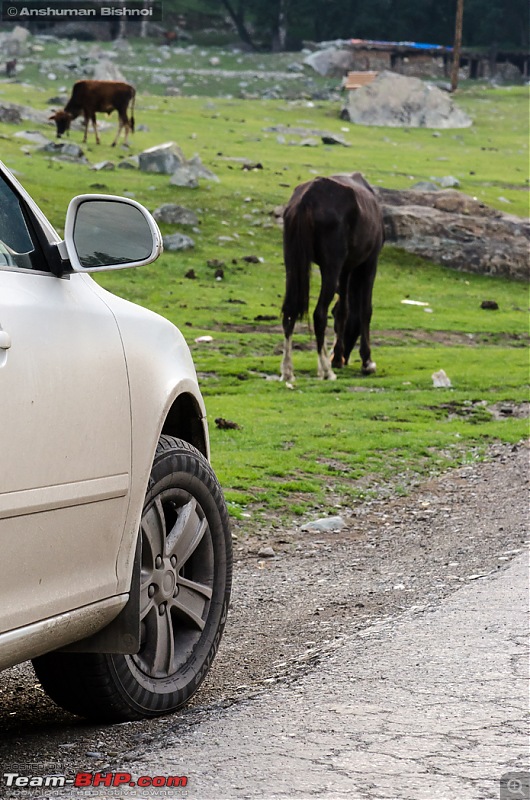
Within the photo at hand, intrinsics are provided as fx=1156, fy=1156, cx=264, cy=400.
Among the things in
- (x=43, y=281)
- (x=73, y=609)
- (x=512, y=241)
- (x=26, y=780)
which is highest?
(x=43, y=281)

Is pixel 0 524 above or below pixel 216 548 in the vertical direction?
above

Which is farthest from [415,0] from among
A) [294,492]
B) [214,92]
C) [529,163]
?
[294,492]

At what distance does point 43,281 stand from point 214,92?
57837 mm

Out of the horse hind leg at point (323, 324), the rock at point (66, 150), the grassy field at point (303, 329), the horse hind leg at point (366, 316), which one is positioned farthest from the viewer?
the rock at point (66, 150)

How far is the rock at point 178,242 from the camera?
22.2 m

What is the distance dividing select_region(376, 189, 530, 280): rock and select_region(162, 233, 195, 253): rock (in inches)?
177

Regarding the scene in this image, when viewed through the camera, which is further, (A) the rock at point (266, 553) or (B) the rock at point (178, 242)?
(B) the rock at point (178, 242)

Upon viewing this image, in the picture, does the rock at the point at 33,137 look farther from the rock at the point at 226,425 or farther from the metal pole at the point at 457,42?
the metal pole at the point at 457,42

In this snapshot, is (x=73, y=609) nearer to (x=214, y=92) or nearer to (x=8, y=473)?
(x=8, y=473)

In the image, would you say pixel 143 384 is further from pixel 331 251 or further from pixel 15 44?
pixel 15 44

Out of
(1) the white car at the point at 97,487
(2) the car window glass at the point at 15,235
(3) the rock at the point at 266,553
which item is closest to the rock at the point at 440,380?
(3) the rock at the point at 266,553

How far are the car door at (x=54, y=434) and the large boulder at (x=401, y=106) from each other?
49.0 metres

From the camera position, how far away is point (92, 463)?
11.0ft

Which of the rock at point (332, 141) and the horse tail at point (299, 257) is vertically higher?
the horse tail at point (299, 257)
